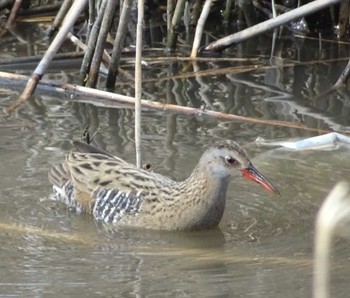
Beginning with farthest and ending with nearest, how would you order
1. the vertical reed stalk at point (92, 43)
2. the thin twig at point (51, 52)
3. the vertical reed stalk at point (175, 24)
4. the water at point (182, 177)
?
the vertical reed stalk at point (175, 24), the vertical reed stalk at point (92, 43), the thin twig at point (51, 52), the water at point (182, 177)

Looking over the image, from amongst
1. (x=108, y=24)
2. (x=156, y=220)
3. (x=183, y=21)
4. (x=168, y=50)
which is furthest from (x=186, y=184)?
(x=183, y=21)

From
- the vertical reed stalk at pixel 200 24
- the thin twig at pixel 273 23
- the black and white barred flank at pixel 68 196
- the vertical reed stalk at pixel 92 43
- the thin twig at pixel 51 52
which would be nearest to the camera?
the black and white barred flank at pixel 68 196

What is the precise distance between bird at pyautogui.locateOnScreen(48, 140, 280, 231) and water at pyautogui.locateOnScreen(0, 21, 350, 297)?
0.10 metres

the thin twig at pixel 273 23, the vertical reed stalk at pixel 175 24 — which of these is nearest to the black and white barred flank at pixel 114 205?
the thin twig at pixel 273 23

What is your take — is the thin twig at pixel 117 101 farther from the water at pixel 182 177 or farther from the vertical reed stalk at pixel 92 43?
the vertical reed stalk at pixel 92 43

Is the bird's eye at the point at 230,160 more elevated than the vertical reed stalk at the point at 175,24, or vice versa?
the vertical reed stalk at the point at 175,24

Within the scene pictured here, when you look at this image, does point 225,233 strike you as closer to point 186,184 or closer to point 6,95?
point 186,184

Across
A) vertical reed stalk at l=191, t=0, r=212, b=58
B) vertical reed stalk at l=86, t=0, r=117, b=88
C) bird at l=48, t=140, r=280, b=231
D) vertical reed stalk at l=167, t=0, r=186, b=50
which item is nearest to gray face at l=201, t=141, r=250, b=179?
bird at l=48, t=140, r=280, b=231

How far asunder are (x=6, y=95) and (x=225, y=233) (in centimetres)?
301

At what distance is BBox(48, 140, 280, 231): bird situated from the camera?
573 centimetres

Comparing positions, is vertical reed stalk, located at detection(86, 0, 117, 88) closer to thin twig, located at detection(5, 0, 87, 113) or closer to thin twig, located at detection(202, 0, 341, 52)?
thin twig, located at detection(5, 0, 87, 113)

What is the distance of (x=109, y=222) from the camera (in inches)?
229

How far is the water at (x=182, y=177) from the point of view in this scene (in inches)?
182

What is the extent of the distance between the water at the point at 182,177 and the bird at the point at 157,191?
0.10 m
